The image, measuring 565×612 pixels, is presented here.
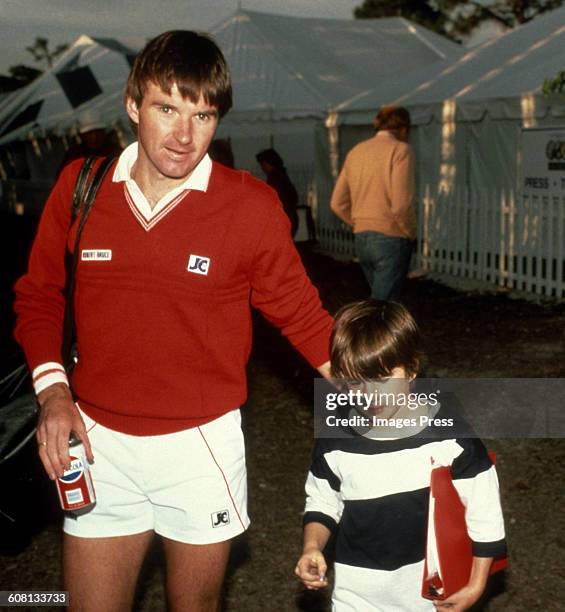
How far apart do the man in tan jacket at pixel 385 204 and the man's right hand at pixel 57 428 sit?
503 centimetres

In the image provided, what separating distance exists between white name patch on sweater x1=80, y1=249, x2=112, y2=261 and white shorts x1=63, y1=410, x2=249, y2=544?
42 cm

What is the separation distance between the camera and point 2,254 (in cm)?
1752

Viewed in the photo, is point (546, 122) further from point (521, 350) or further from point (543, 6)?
point (543, 6)

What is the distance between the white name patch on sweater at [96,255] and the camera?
238 cm

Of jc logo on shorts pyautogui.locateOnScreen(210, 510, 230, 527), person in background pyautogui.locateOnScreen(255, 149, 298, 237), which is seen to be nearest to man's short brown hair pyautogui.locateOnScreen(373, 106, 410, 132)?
person in background pyautogui.locateOnScreen(255, 149, 298, 237)

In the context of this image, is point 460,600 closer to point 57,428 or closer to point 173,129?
point 57,428

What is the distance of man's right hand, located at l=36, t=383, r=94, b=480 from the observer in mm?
2268

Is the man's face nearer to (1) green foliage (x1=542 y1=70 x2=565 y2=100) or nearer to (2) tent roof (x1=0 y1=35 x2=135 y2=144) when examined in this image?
(1) green foliage (x1=542 y1=70 x2=565 y2=100)

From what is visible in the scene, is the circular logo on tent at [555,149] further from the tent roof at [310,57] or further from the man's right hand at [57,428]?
the man's right hand at [57,428]

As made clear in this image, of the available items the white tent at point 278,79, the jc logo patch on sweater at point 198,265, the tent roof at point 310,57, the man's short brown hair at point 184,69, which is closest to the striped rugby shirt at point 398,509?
the jc logo patch on sweater at point 198,265

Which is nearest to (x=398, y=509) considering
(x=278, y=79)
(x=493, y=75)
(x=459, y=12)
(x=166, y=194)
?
(x=166, y=194)

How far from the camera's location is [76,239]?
2443 mm

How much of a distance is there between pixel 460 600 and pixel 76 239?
1.37 meters

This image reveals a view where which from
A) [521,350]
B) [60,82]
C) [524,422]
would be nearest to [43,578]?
[524,422]
